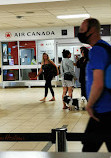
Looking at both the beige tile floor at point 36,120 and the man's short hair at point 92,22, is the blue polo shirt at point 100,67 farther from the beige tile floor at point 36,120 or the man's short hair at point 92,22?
the beige tile floor at point 36,120

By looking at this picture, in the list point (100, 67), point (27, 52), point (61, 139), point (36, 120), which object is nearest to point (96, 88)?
point (100, 67)

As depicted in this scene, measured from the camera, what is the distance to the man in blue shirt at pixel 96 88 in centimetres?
227

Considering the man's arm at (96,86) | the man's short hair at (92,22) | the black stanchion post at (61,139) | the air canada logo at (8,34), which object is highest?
the air canada logo at (8,34)

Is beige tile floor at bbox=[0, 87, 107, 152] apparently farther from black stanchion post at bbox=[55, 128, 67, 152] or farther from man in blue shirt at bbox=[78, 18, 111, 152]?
man in blue shirt at bbox=[78, 18, 111, 152]

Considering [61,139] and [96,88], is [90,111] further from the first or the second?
[61,139]

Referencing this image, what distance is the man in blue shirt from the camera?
227cm

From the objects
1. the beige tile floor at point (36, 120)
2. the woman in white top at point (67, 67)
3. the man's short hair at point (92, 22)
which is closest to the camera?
the man's short hair at point (92, 22)

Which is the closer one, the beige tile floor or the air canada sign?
the beige tile floor

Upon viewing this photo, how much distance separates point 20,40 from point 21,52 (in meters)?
0.70

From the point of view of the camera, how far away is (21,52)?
1585 centimetres

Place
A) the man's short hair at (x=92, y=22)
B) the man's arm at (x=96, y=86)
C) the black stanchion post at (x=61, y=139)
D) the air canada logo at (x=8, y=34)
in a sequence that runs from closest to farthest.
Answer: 1. the man's arm at (x=96, y=86)
2. the man's short hair at (x=92, y=22)
3. the black stanchion post at (x=61, y=139)
4. the air canada logo at (x=8, y=34)

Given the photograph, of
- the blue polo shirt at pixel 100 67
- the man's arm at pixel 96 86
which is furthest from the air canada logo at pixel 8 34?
the man's arm at pixel 96 86

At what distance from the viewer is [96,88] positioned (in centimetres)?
226

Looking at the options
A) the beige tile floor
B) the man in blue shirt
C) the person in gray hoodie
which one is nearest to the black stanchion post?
the man in blue shirt
